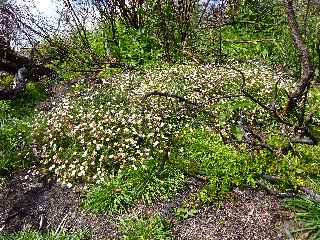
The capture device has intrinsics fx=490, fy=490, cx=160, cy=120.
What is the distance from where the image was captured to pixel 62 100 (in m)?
9.62

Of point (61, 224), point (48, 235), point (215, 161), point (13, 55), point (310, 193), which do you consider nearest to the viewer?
point (310, 193)

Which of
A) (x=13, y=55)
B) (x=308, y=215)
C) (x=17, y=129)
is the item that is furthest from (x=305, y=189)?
(x=13, y=55)

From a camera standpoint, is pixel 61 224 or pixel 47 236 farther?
pixel 61 224

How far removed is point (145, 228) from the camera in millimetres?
6238

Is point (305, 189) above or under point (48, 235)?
above

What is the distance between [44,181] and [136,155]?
149cm

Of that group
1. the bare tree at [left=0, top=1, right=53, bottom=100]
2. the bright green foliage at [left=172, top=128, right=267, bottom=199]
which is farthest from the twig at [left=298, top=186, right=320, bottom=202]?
the bare tree at [left=0, top=1, right=53, bottom=100]

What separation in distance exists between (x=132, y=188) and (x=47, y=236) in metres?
1.31

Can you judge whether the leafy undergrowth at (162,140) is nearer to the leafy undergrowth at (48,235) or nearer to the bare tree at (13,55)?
the leafy undergrowth at (48,235)

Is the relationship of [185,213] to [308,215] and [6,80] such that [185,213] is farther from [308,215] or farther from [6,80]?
[6,80]

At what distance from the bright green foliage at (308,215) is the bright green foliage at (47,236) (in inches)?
108

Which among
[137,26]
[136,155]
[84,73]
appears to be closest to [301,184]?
[136,155]

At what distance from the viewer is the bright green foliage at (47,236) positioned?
636 cm

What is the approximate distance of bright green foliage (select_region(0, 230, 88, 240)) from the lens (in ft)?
20.9
